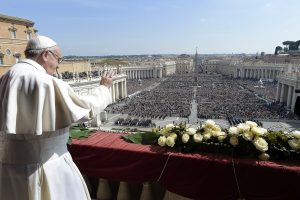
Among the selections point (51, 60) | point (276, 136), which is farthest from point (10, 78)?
point (276, 136)

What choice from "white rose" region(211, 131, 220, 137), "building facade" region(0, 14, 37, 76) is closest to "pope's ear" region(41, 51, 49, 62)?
"white rose" region(211, 131, 220, 137)

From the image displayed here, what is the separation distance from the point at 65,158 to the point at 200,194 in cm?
232

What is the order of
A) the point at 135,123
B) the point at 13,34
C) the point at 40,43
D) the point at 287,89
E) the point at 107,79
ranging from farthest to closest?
the point at 287,89, the point at 135,123, the point at 13,34, the point at 107,79, the point at 40,43

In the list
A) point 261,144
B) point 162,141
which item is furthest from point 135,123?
point 261,144

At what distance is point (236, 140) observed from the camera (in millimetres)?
3947

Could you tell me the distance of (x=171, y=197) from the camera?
172 inches

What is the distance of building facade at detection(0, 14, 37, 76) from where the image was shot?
24969mm

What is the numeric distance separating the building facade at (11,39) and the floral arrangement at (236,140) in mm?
24720

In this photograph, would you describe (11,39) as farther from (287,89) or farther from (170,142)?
(287,89)

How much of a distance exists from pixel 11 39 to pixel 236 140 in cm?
2768

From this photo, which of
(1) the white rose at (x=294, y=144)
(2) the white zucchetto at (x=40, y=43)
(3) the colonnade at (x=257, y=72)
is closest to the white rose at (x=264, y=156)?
(1) the white rose at (x=294, y=144)

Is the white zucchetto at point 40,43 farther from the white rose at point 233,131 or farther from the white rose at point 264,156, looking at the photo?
the white rose at point 264,156

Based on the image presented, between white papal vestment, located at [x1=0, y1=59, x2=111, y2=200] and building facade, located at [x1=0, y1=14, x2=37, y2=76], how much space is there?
25.4m

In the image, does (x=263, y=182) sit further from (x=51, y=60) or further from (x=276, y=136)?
(x=51, y=60)
